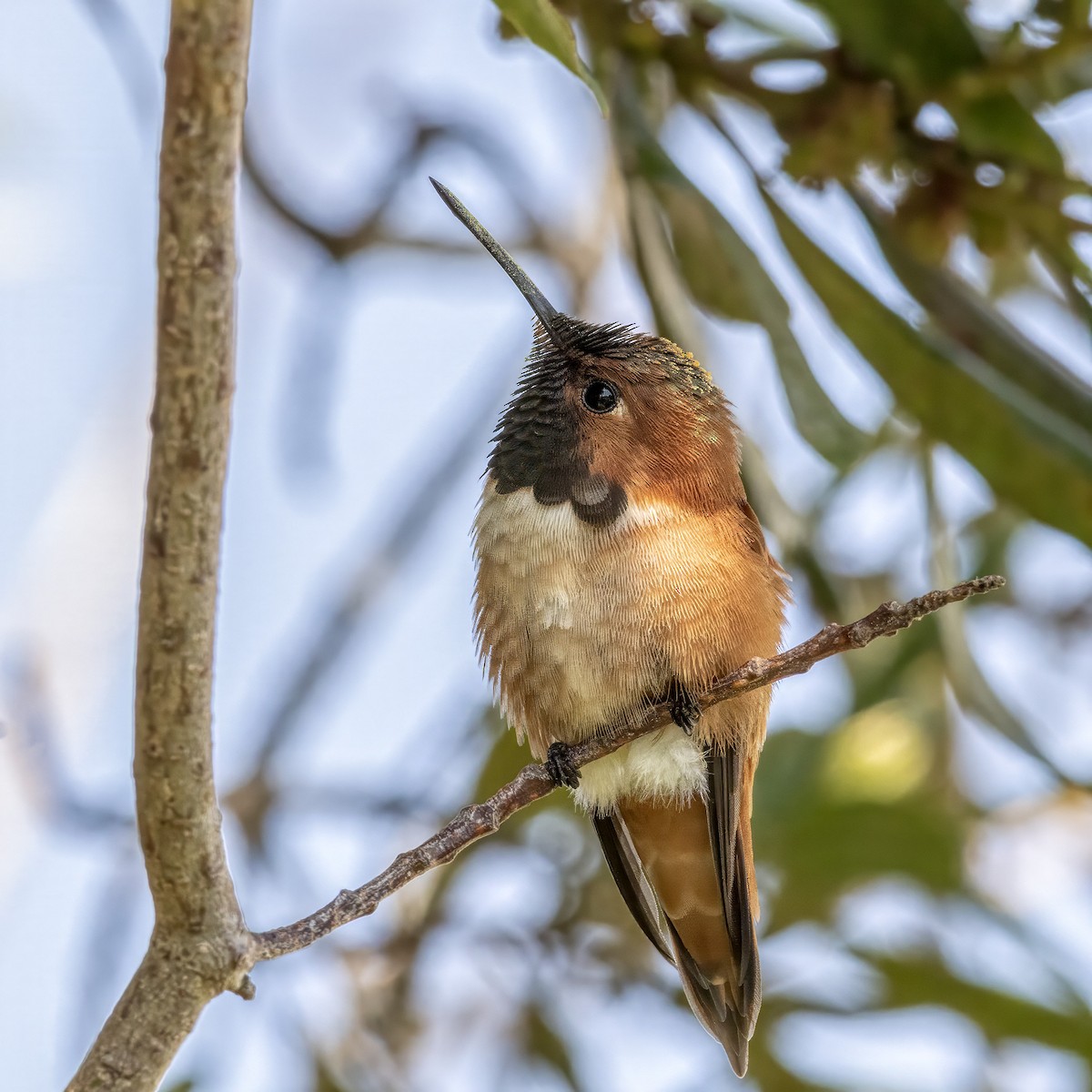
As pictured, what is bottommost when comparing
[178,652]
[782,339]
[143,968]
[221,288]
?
[143,968]

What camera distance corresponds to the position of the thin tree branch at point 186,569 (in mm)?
1196

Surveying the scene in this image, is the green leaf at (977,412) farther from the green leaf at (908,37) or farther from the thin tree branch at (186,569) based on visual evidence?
the thin tree branch at (186,569)

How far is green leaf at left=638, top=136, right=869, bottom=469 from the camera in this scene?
2414 mm

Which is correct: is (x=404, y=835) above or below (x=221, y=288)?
above

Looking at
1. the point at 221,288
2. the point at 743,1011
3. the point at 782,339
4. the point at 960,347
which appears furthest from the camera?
the point at 960,347

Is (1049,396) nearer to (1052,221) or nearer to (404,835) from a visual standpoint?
(1052,221)

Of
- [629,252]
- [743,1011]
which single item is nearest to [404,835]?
[743,1011]

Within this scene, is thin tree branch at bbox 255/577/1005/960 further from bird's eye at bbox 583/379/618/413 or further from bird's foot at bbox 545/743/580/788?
bird's eye at bbox 583/379/618/413

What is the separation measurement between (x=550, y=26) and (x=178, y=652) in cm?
84

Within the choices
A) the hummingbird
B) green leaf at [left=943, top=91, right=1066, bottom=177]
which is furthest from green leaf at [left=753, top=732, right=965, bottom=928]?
green leaf at [left=943, top=91, right=1066, bottom=177]

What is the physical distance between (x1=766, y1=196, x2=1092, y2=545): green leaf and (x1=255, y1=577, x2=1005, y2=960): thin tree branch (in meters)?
0.91

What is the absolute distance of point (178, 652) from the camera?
1396mm

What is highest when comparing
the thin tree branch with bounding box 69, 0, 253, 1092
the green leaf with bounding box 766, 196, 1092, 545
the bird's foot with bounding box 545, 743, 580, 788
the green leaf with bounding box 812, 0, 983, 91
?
the green leaf with bounding box 812, 0, 983, 91

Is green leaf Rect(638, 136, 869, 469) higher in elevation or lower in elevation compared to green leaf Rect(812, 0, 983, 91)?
lower
